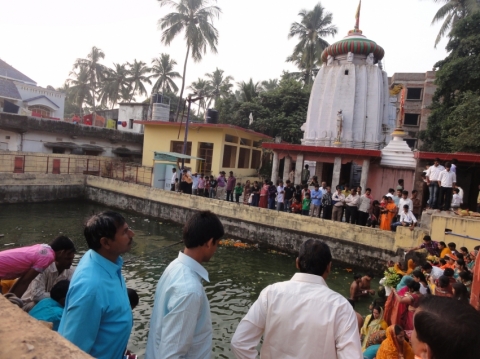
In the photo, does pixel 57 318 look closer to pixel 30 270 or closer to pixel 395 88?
pixel 30 270

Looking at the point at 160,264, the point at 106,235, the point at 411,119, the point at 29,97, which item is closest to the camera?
the point at 106,235

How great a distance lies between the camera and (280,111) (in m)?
27.9

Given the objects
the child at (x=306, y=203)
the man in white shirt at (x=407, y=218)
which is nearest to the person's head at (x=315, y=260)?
the man in white shirt at (x=407, y=218)

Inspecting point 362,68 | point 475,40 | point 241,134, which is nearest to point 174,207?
point 241,134

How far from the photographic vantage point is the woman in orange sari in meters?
11.3

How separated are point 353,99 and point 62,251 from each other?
20006 mm

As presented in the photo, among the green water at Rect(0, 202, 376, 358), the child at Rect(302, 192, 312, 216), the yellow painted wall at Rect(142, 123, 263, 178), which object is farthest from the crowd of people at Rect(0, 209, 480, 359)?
the yellow painted wall at Rect(142, 123, 263, 178)

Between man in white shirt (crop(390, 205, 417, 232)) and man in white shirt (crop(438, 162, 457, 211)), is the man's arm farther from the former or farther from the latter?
man in white shirt (crop(438, 162, 457, 211))

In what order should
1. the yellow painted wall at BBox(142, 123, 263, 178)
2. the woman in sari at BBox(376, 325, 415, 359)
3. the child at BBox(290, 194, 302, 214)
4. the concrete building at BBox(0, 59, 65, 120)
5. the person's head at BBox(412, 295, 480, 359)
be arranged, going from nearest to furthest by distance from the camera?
the person's head at BBox(412, 295, 480, 359) < the woman in sari at BBox(376, 325, 415, 359) < the child at BBox(290, 194, 302, 214) < the yellow painted wall at BBox(142, 123, 263, 178) < the concrete building at BBox(0, 59, 65, 120)

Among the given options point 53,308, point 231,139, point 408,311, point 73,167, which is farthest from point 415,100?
point 53,308

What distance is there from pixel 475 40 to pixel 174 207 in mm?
17852

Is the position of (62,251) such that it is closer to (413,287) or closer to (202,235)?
(202,235)

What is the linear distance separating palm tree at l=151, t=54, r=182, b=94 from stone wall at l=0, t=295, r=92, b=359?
41.5m

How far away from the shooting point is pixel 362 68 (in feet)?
69.2
